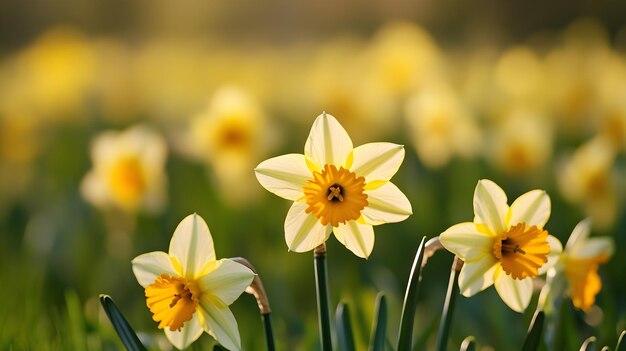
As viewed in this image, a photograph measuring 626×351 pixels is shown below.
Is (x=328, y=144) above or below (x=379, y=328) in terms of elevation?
above

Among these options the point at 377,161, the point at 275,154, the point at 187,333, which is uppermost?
the point at 377,161

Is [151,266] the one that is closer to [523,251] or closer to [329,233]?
[329,233]

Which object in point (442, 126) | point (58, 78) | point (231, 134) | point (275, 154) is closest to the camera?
point (231, 134)

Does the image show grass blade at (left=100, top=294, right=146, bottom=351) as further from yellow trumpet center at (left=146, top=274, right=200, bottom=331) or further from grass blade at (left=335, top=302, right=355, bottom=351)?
grass blade at (left=335, top=302, right=355, bottom=351)

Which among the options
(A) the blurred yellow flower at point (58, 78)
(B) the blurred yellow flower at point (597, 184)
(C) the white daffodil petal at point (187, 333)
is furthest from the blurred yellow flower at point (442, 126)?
(A) the blurred yellow flower at point (58, 78)

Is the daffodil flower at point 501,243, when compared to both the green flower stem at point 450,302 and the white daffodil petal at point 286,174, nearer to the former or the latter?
the green flower stem at point 450,302

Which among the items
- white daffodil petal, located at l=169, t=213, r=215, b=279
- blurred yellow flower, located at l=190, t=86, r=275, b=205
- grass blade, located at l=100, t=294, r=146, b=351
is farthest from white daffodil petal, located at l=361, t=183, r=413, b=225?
blurred yellow flower, located at l=190, t=86, r=275, b=205

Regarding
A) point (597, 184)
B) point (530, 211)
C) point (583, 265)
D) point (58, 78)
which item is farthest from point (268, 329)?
point (58, 78)

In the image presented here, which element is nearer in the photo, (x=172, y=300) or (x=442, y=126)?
(x=172, y=300)

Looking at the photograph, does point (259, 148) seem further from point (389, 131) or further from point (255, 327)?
point (389, 131)
